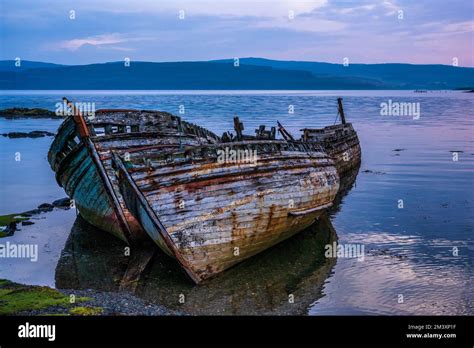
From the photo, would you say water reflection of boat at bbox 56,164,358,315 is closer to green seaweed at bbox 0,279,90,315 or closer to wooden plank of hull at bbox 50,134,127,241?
wooden plank of hull at bbox 50,134,127,241

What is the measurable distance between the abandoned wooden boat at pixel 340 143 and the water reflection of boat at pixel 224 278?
1239 cm

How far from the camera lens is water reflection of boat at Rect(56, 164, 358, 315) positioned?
45.4 feet

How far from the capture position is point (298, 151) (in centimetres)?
1900

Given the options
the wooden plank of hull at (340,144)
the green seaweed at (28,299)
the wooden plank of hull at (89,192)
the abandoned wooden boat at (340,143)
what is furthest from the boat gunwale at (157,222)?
the wooden plank of hull at (340,144)

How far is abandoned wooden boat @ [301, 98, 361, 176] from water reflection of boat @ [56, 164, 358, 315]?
12.4m

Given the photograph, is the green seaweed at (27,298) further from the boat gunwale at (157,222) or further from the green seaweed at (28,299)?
the boat gunwale at (157,222)

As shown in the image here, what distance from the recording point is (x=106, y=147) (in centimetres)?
1758

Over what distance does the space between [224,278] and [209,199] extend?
7.81 ft

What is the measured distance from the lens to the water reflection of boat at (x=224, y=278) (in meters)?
13.9

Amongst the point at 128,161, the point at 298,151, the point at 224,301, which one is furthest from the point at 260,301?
the point at 298,151

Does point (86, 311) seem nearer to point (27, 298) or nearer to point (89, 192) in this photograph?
point (27, 298)

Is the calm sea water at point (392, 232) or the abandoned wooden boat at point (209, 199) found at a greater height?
the abandoned wooden boat at point (209, 199)

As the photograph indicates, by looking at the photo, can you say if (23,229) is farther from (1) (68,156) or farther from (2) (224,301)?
(2) (224,301)

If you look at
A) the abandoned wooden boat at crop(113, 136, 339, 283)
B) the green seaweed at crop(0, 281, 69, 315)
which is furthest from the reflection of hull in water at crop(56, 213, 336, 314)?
the green seaweed at crop(0, 281, 69, 315)
